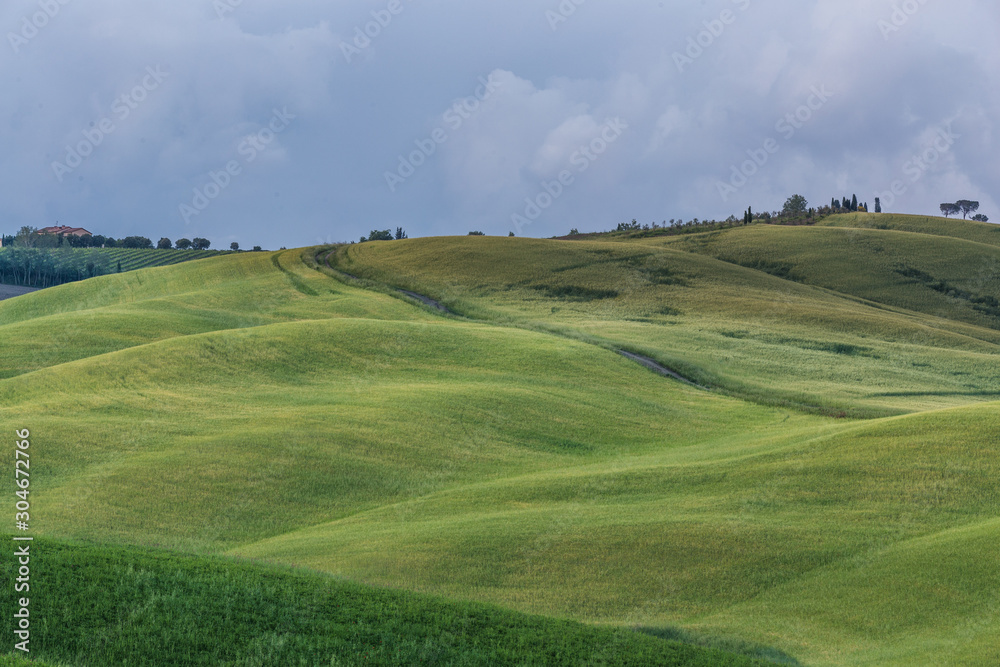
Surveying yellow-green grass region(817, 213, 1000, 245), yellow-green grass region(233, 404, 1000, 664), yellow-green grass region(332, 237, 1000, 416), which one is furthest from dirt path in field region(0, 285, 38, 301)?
yellow-green grass region(817, 213, 1000, 245)

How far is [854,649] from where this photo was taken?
1447cm

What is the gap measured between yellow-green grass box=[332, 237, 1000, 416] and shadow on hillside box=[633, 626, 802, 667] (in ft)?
97.7

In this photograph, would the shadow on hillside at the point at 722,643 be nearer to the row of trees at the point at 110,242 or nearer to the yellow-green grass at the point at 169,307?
the yellow-green grass at the point at 169,307

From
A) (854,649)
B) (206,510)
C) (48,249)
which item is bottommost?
(854,649)

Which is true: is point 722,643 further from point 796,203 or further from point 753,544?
point 796,203

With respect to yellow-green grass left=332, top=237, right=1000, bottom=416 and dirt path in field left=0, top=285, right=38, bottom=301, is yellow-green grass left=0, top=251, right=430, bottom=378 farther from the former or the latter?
dirt path in field left=0, top=285, right=38, bottom=301

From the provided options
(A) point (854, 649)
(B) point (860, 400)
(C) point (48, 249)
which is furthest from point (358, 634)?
(C) point (48, 249)

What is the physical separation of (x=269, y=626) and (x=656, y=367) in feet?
134

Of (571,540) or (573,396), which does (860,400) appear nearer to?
(573,396)

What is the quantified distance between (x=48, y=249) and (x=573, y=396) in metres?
157

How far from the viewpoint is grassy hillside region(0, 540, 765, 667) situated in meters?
11.1

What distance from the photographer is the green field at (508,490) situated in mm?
12766

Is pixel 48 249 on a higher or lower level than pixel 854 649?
higher

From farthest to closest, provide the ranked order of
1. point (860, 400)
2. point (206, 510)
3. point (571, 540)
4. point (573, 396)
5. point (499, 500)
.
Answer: point (860, 400) → point (573, 396) → point (499, 500) → point (206, 510) → point (571, 540)
